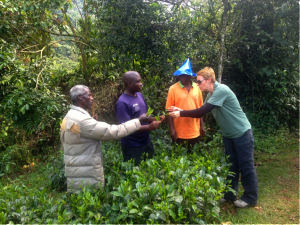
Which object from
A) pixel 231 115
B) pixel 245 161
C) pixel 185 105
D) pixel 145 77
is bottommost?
→ pixel 245 161

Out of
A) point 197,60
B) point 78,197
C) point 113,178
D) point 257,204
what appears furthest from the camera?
point 197,60

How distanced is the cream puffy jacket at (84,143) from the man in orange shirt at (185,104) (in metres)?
1.38

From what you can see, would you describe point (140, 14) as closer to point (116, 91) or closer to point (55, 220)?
point (116, 91)

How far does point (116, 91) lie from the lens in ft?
20.0

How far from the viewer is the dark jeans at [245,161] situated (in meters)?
3.23

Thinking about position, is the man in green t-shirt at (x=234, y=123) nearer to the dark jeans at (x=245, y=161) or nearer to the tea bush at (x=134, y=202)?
the dark jeans at (x=245, y=161)

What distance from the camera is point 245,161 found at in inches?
128

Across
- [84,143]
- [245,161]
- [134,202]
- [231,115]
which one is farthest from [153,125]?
[245,161]

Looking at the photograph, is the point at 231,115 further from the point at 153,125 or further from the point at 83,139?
the point at 83,139

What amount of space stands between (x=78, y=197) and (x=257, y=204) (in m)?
2.91

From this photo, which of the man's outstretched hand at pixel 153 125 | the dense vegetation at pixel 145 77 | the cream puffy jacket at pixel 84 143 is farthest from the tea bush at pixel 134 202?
the man's outstretched hand at pixel 153 125

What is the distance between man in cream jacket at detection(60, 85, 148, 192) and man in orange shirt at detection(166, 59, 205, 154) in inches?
53.2

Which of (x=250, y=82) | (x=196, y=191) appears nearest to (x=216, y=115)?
(x=196, y=191)

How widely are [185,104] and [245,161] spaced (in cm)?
121
